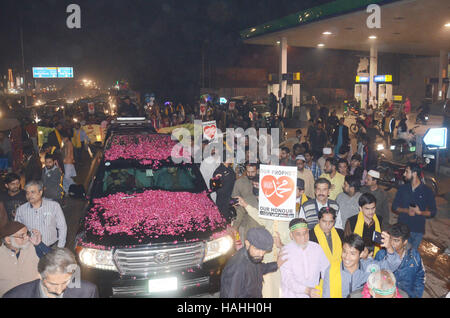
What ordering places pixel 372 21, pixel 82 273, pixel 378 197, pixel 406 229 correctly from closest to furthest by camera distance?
pixel 406 229
pixel 82 273
pixel 378 197
pixel 372 21

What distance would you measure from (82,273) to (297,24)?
65.9 ft

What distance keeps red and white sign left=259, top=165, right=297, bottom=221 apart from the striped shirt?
9.61 feet

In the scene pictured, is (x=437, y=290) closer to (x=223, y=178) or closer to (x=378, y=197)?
(x=378, y=197)

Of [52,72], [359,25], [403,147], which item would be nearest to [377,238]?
[403,147]

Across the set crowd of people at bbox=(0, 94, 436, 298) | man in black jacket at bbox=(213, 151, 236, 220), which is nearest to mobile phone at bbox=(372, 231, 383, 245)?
crowd of people at bbox=(0, 94, 436, 298)

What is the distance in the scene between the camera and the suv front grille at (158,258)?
5.48 metres

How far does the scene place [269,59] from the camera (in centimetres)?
5628

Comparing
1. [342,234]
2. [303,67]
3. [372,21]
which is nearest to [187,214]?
[342,234]

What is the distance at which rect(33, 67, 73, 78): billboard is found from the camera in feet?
200

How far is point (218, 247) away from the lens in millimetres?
5914

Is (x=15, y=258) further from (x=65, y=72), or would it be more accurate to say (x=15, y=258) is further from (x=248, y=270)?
(x=65, y=72)

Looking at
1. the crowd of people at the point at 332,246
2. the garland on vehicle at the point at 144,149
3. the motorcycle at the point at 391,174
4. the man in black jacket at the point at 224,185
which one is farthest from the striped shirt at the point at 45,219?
the motorcycle at the point at 391,174

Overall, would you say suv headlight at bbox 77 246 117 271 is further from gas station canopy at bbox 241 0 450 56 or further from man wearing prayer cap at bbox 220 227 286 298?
gas station canopy at bbox 241 0 450 56

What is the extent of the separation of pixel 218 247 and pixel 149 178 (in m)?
2.25
